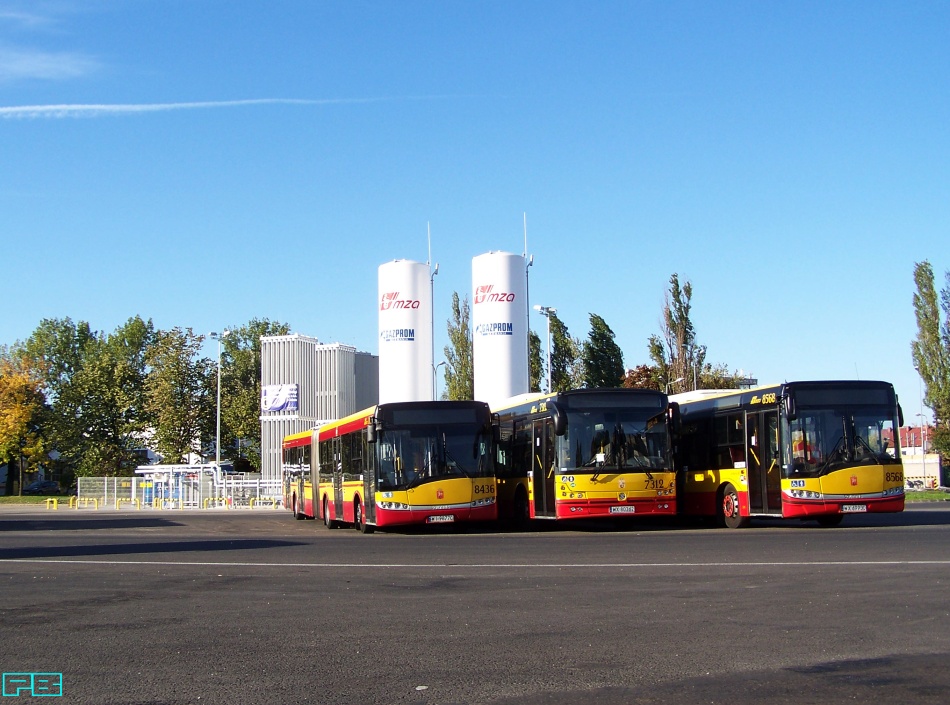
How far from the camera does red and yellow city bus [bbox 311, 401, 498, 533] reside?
24125 millimetres

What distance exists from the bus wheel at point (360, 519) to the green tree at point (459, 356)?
41.3m

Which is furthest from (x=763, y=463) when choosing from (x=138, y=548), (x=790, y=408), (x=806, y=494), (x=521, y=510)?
(x=138, y=548)

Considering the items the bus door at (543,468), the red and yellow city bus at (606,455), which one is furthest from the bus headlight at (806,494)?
the bus door at (543,468)

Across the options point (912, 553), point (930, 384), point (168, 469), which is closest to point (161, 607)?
point (912, 553)

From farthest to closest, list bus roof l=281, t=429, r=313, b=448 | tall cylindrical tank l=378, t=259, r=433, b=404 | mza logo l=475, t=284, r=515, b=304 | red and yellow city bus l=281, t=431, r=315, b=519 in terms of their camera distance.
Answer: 1. tall cylindrical tank l=378, t=259, r=433, b=404
2. mza logo l=475, t=284, r=515, b=304
3. bus roof l=281, t=429, r=313, b=448
4. red and yellow city bus l=281, t=431, r=315, b=519

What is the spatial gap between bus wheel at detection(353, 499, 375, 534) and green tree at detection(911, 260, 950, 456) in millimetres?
39970

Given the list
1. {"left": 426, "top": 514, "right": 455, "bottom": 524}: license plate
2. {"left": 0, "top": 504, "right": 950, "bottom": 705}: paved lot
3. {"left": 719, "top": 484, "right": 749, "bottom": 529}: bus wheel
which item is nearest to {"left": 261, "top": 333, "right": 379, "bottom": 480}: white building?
{"left": 426, "top": 514, "right": 455, "bottom": 524}: license plate

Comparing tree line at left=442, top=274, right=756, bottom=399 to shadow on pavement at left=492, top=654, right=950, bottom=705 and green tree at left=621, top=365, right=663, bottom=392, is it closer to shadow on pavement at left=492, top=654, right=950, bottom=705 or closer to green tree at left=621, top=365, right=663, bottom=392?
green tree at left=621, top=365, right=663, bottom=392

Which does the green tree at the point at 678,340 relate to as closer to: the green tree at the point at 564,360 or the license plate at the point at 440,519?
the green tree at the point at 564,360

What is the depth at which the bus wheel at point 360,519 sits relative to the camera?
25.7 metres

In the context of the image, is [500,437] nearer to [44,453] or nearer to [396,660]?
[396,660]

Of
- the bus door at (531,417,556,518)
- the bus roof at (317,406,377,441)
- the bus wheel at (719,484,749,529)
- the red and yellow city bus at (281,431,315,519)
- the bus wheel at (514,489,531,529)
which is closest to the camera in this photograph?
the bus door at (531,417,556,518)

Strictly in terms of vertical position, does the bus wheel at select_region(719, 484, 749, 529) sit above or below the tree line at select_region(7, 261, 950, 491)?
below

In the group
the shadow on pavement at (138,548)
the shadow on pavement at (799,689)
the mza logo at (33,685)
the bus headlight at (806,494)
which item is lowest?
the shadow on pavement at (799,689)
